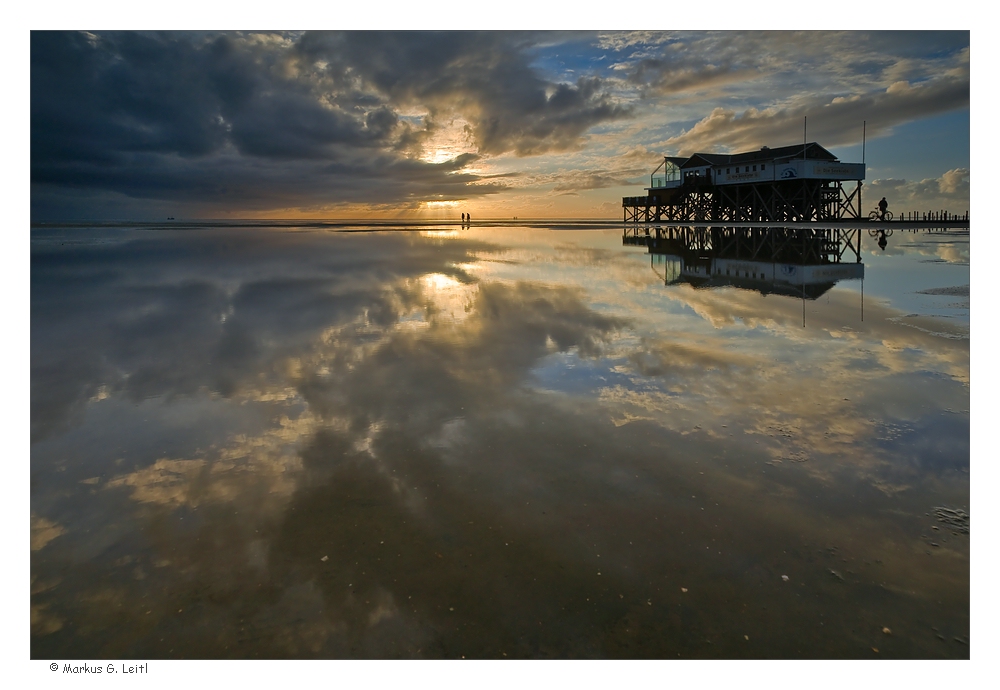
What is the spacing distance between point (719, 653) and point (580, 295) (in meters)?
12.6

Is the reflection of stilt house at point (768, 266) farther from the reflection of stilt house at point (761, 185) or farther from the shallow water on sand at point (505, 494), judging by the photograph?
the reflection of stilt house at point (761, 185)

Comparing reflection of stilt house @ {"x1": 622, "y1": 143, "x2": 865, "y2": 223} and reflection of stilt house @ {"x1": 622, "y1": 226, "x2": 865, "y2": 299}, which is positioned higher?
reflection of stilt house @ {"x1": 622, "y1": 143, "x2": 865, "y2": 223}

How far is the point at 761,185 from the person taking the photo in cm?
6156

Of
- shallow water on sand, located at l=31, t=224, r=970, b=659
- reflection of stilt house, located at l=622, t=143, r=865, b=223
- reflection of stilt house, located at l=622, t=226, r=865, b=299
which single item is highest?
reflection of stilt house, located at l=622, t=143, r=865, b=223

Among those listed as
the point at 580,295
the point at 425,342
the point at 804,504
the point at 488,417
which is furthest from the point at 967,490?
the point at 580,295

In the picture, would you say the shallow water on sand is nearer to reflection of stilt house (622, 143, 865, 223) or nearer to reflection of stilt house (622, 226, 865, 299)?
reflection of stilt house (622, 226, 865, 299)

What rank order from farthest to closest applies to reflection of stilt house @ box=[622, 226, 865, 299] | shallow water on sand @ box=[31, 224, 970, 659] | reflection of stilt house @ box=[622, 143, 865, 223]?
reflection of stilt house @ box=[622, 143, 865, 223] < reflection of stilt house @ box=[622, 226, 865, 299] < shallow water on sand @ box=[31, 224, 970, 659]

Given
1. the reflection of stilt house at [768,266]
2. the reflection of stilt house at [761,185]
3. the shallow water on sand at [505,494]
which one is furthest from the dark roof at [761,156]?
the shallow water on sand at [505,494]

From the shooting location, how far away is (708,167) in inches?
2559

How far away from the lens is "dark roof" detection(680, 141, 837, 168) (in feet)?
186

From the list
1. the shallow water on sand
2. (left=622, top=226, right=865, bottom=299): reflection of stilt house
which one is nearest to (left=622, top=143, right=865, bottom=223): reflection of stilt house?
(left=622, top=226, right=865, bottom=299): reflection of stilt house

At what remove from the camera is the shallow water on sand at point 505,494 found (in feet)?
11.6

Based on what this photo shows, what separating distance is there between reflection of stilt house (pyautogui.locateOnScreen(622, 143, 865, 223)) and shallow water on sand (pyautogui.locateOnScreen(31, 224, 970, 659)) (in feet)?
174

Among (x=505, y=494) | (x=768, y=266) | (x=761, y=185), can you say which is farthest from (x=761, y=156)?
(x=505, y=494)
